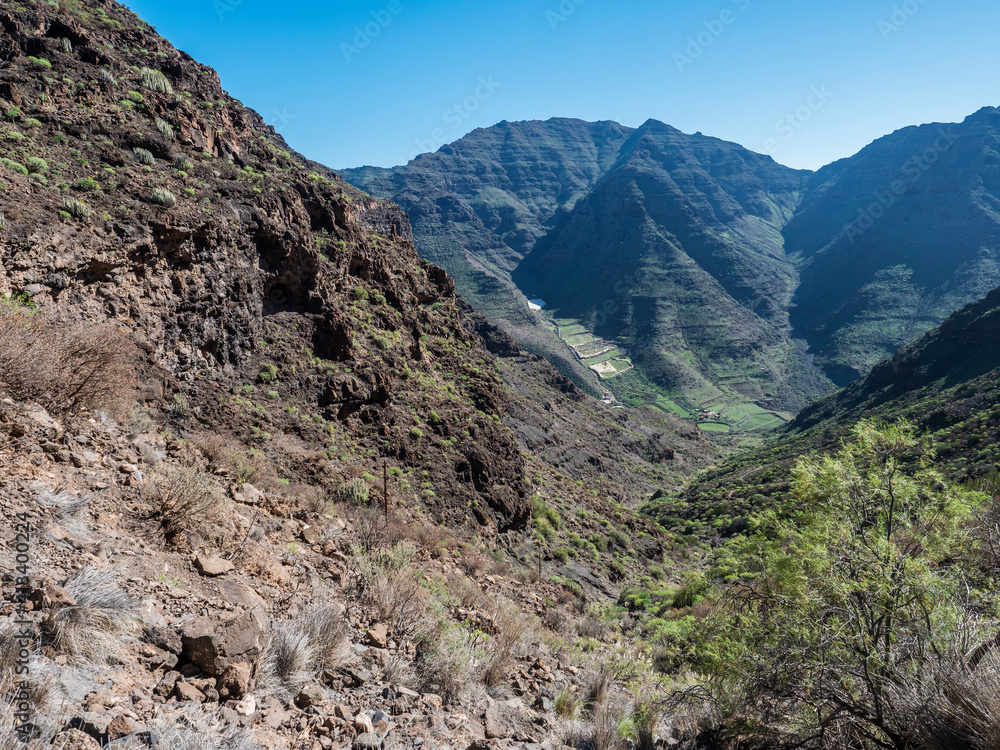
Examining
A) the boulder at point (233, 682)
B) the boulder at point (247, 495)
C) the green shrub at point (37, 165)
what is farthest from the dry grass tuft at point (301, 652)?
the green shrub at point (37, 165)

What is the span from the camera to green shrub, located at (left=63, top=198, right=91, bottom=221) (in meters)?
9.47

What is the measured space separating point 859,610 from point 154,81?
21284 millimetres

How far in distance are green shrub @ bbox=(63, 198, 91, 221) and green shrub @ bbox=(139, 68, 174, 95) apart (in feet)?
25.2

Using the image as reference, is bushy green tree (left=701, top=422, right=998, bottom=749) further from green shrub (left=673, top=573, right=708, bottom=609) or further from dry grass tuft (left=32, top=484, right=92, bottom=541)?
green shrub (left=673, top=573, right=708, bottom=609)

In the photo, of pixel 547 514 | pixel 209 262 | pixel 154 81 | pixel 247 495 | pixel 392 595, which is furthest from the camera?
pixel 547 514

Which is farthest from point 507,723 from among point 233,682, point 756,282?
point 756,282

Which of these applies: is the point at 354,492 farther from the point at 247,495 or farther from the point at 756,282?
the point at 756,282

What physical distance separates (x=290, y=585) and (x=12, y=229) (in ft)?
27.5

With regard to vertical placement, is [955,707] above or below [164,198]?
below

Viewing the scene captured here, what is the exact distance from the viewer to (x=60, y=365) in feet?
18.4

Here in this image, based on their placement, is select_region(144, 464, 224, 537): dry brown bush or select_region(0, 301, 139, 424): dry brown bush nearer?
select_region(144, 464, 224, 537): dry brown bush

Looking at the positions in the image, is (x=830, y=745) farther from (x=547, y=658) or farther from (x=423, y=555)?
(x=423, y=555)

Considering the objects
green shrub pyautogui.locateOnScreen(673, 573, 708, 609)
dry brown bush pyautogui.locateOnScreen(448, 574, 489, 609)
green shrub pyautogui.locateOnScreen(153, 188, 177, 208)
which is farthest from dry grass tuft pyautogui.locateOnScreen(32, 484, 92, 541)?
green shrub pyautogui.locateOnScreen(673, 573, 708, 609)

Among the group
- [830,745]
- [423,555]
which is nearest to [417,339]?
[423,555]
